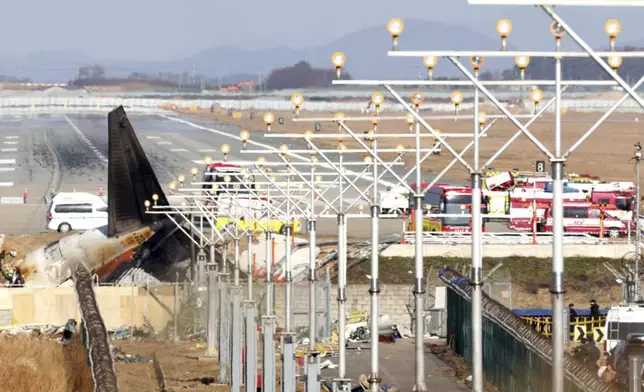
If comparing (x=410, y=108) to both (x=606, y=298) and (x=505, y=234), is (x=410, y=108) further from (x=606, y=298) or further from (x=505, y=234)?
(x=505, y=234)

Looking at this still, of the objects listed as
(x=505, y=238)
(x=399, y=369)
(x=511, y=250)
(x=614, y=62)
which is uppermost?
(x=614, y=62)

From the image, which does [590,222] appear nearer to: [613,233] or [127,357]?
[613,233]

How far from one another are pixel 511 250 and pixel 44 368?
31.4m

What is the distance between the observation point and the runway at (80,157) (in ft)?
293

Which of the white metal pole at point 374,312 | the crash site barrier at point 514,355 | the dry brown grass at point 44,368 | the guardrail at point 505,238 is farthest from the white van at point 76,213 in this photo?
the white metal pole at point 374,312

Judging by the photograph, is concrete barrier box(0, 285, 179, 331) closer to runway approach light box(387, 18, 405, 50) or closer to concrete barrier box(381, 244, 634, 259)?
concrete barrier box(381, 244, 634, 259)

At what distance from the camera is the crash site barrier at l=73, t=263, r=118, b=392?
29.4m

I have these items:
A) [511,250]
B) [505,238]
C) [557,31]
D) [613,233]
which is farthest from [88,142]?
[557,31]

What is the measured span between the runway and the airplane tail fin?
464 inches

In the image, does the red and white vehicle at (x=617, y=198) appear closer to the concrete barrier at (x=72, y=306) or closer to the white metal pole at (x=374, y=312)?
the concrete barrier at (x=72, y=306)

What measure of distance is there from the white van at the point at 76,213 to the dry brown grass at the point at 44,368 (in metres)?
32.0

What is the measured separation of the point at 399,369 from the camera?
4775 centimetres

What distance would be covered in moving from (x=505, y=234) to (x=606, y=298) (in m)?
10.6

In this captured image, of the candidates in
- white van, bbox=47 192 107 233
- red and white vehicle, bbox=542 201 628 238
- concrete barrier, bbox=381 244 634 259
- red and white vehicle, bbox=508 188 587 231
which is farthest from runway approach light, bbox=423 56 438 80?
white van, bbox=47 192 107 233
